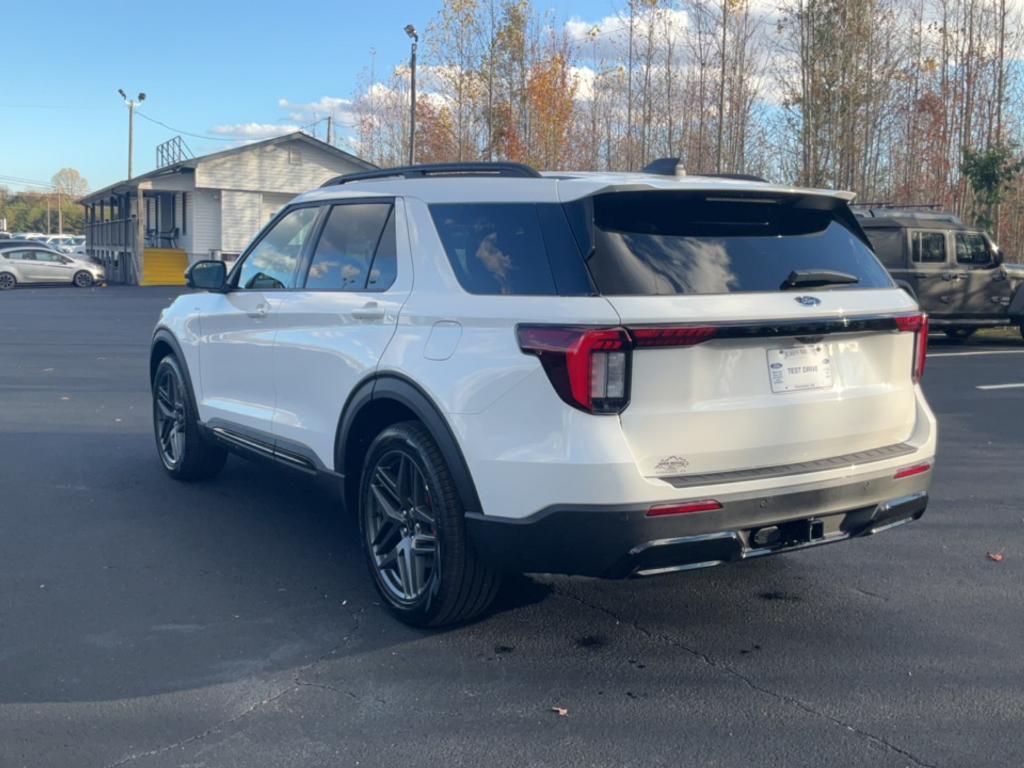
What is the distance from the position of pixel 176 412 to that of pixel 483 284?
137 inches

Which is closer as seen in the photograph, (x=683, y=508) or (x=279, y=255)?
(x=683, y=508)

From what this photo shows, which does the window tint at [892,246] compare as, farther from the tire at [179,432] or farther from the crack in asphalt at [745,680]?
the crack in asphalt at [745,680]

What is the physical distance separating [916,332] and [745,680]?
1632mm

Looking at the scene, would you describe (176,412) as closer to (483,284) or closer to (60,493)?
(60,493)

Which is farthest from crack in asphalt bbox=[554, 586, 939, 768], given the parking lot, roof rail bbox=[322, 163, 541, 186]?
roof rail bbox=[322, 163, 541, 186]

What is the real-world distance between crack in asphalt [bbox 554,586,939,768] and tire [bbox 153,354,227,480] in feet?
9.04

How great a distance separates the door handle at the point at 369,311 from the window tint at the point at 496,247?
0.43m

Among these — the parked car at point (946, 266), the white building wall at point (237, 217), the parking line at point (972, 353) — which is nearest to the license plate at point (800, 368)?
the parking line at point (972, 353)

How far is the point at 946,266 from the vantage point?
53.3ft

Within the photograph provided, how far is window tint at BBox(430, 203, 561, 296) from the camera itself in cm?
394

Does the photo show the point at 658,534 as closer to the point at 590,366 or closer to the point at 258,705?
the point at 590,366

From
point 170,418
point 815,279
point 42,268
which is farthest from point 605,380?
point 42,268

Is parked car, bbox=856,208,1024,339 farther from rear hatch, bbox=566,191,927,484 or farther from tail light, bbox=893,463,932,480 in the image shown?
rear hatch, bbox=566,191,927,484

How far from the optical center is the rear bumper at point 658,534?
145 inches
